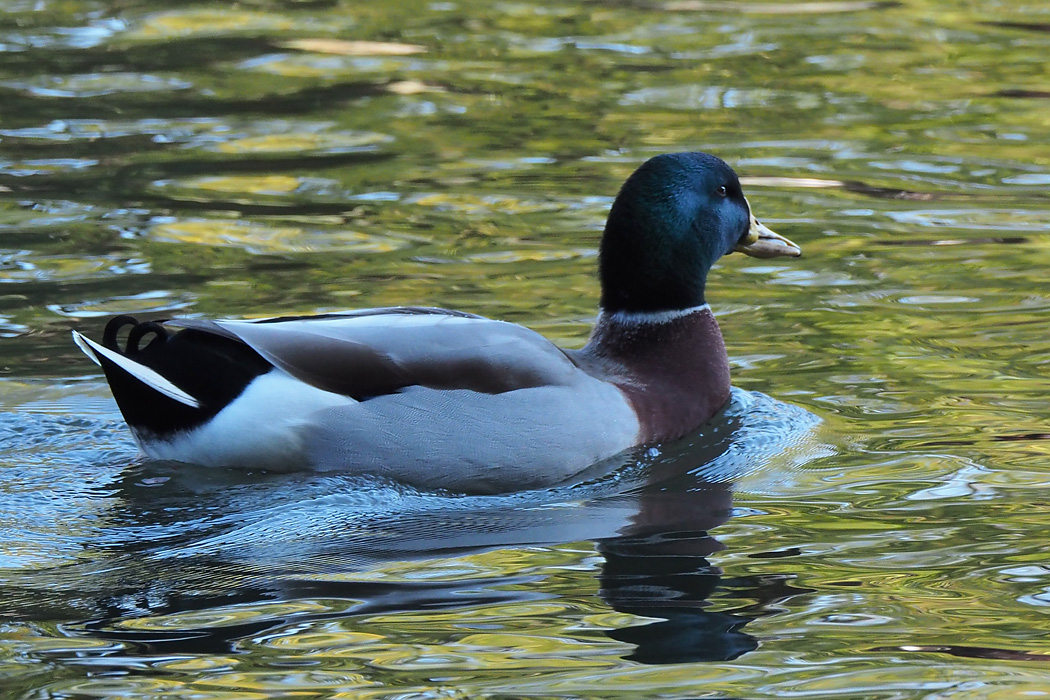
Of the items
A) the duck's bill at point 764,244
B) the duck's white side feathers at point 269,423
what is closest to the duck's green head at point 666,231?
the duck's bill at point 764,244

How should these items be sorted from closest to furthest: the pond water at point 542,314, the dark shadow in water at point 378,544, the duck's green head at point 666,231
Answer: the pond water at point 542,314
the dark shadow in water at point 378,544
the duck's green head at point 666,231

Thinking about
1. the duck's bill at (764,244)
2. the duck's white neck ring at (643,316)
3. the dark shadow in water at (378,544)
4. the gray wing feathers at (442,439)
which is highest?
the duck's bill at (764,244)

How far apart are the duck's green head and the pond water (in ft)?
1.87

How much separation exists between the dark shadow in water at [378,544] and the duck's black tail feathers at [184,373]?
0.87ft

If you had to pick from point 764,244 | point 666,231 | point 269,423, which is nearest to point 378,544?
point 269,423

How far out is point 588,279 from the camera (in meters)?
7.95

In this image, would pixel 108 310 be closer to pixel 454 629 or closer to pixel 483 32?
pixel 454 629

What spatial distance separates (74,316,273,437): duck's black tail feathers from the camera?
Result: 218 inches

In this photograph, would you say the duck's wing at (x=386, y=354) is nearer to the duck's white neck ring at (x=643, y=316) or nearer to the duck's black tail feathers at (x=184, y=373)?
the duck's black tail feathers at (x=184, y=373)

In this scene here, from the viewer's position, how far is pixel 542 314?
24.4 ft

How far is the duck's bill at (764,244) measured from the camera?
665 cm

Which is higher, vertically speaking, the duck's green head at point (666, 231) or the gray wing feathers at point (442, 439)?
the duck's green head at point (666, 231)

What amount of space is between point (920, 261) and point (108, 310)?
13.0 feet

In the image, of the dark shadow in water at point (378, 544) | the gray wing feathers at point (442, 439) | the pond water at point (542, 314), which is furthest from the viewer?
the gray wing feathers at point (442, 439)
